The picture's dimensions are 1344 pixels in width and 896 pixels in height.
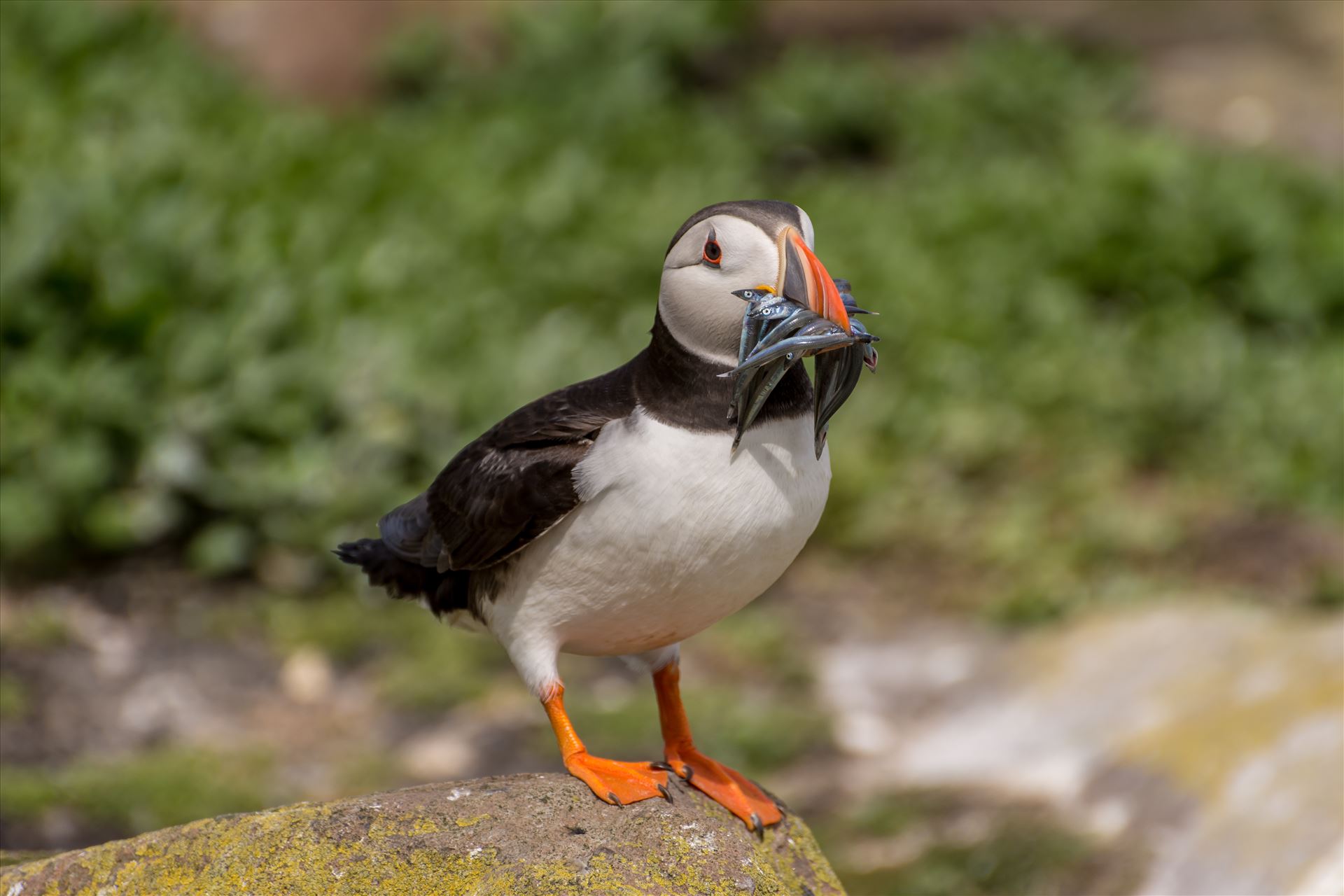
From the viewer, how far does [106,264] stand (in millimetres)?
7391

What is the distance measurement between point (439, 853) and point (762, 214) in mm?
1693

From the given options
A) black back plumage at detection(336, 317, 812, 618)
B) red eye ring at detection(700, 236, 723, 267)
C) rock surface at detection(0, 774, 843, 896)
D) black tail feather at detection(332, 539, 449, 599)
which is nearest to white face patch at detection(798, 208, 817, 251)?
red eye ring at detection(700, 236, 723, 267)

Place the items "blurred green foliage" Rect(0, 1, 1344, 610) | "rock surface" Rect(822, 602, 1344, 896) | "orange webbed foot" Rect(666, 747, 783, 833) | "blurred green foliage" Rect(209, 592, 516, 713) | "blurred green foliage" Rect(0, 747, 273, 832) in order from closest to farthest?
"orange webbed foot" Rect(666, 747, 783, 833), "rock surface" Rect(822, 602, 1344, 896), "blurred green foliage" Rect(0, 747, 273, 832), "blurred green foliage" Rect(209, 592, 516, 713), "blurred green foliage" Rect(0, 1, 1344, 610)

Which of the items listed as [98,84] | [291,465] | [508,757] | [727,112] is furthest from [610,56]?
[508,757]

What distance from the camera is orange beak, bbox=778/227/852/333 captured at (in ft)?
10.7

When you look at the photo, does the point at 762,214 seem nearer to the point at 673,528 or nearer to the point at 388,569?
the point at 673,528

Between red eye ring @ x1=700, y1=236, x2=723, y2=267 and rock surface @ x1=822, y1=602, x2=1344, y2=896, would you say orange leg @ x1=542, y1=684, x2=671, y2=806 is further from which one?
rock surface @ x1=822, y1=602, x2=1344, y2=896

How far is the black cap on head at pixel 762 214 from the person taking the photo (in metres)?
3.38

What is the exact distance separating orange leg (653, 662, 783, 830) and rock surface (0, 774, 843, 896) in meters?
0.14

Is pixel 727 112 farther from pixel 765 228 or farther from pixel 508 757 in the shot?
pixel 765 228

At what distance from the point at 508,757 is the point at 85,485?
2.44 m

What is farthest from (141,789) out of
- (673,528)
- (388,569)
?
(673,528)

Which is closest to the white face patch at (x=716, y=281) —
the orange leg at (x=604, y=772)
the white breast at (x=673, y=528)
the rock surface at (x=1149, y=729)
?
the white breast at (x=673, y=528)

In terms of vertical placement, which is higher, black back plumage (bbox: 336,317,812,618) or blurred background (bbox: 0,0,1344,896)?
blurred background (bbox: 0,0,1344,896)
